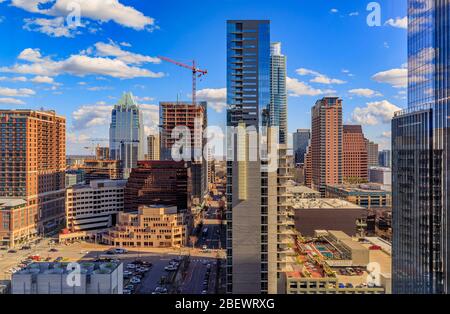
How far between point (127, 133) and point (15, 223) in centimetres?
1865

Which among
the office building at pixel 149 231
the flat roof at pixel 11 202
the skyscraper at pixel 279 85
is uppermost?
the skyscraper at pixel 279 85

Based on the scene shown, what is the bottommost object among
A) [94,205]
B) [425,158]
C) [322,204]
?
[94,205]

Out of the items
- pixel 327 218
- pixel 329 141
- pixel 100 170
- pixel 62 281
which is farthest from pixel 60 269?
pixel 100 170

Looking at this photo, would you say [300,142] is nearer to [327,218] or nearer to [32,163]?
[327,218]

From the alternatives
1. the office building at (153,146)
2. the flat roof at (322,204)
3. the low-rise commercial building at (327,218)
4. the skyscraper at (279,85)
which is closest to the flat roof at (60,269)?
the low-rise commercial building at (327,218)

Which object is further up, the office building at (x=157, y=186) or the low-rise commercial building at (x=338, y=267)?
the office building at (x=157, y=186)

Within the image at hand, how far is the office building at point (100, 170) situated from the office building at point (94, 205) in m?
8.47

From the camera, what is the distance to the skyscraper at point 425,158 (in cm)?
519

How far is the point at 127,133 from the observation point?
33.2 meters

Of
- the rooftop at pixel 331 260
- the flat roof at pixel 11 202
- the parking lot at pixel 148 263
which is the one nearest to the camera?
the rooftop at pixel 331 260

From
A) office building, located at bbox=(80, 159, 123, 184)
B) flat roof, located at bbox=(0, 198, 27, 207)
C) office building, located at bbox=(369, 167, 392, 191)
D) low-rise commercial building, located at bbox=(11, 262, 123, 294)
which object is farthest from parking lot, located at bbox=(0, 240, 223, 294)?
office building, located at bbox=(369, 167, 392, 191)

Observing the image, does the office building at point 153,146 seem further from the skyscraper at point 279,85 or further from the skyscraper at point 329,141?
the skyscraper at point 329,141
